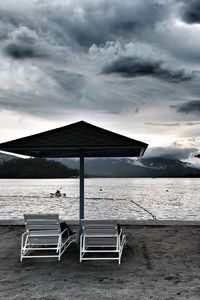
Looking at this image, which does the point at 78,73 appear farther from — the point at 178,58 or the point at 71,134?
the point at 71,134

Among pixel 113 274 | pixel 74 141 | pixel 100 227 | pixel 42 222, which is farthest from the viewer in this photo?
pixel 74 141

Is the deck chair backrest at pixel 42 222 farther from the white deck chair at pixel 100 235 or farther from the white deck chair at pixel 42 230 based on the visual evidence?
the white deck chair at pixel 100 235

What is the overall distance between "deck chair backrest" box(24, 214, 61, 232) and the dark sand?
619mm

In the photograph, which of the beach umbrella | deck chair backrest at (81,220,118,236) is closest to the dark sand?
deck chair backrest at (81,220,118,236)

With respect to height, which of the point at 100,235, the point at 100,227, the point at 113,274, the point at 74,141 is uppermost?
the point at 74,141

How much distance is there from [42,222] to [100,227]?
3.62 feet

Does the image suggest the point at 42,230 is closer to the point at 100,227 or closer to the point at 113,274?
the point at 100,227

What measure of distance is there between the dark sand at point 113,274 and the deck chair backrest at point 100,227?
0.54 m

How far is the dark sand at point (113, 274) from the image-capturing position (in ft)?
17.6

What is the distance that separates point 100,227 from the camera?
279 inches

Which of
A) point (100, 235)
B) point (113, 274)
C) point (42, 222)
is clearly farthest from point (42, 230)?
point (113, 274)

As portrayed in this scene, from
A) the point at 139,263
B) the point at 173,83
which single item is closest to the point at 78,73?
the point at 173,83

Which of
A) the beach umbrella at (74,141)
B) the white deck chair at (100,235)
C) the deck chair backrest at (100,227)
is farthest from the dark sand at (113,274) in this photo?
the beach umbrella at (74,141)

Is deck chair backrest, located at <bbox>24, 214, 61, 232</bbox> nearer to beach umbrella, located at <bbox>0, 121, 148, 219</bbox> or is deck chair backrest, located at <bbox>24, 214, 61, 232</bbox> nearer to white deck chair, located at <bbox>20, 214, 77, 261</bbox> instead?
white deck chair, located at <bbox>20, 214, 77, 261</bbox>
